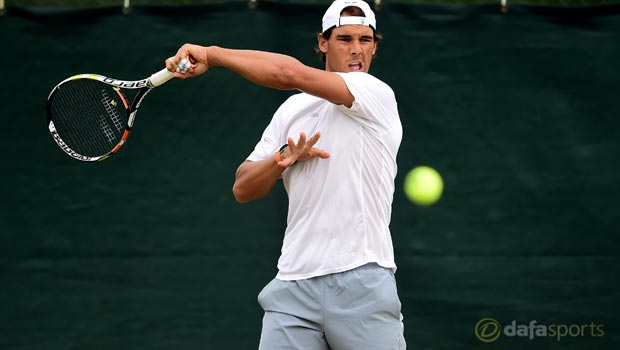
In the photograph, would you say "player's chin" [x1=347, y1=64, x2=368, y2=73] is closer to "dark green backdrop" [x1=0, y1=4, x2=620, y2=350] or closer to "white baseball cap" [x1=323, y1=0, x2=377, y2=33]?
"white baseball cap" [x1=323, y1=0, x2=377, y2=33]

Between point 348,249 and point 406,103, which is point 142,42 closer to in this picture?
point 406,103

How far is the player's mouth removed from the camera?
324cm

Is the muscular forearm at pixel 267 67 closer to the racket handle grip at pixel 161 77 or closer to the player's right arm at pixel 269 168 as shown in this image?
the player's right arm at pixel 269 168

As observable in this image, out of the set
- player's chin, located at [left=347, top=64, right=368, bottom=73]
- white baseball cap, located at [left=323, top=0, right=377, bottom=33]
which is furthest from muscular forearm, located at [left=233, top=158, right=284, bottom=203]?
white baseball cap, located at [left=323, top=0, right=377, bottom=33]

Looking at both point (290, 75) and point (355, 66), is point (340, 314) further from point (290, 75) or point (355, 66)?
point (355, 66)

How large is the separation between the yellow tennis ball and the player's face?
1233 mm

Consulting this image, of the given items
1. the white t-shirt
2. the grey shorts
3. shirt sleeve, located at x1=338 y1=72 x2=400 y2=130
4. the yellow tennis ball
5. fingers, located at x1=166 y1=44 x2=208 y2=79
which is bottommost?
the yellow tennis ball

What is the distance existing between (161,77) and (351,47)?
646mm

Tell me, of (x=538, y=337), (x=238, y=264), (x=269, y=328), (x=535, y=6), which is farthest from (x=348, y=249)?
(x=535, y=6)

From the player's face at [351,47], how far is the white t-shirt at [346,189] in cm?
23

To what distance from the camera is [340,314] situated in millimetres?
2881

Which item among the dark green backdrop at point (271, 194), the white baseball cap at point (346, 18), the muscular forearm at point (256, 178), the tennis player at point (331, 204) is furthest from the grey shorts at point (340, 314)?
the dark green backdrop at point (271, 194)

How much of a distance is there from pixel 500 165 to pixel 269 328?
1.87 metres

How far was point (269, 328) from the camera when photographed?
2.97m
